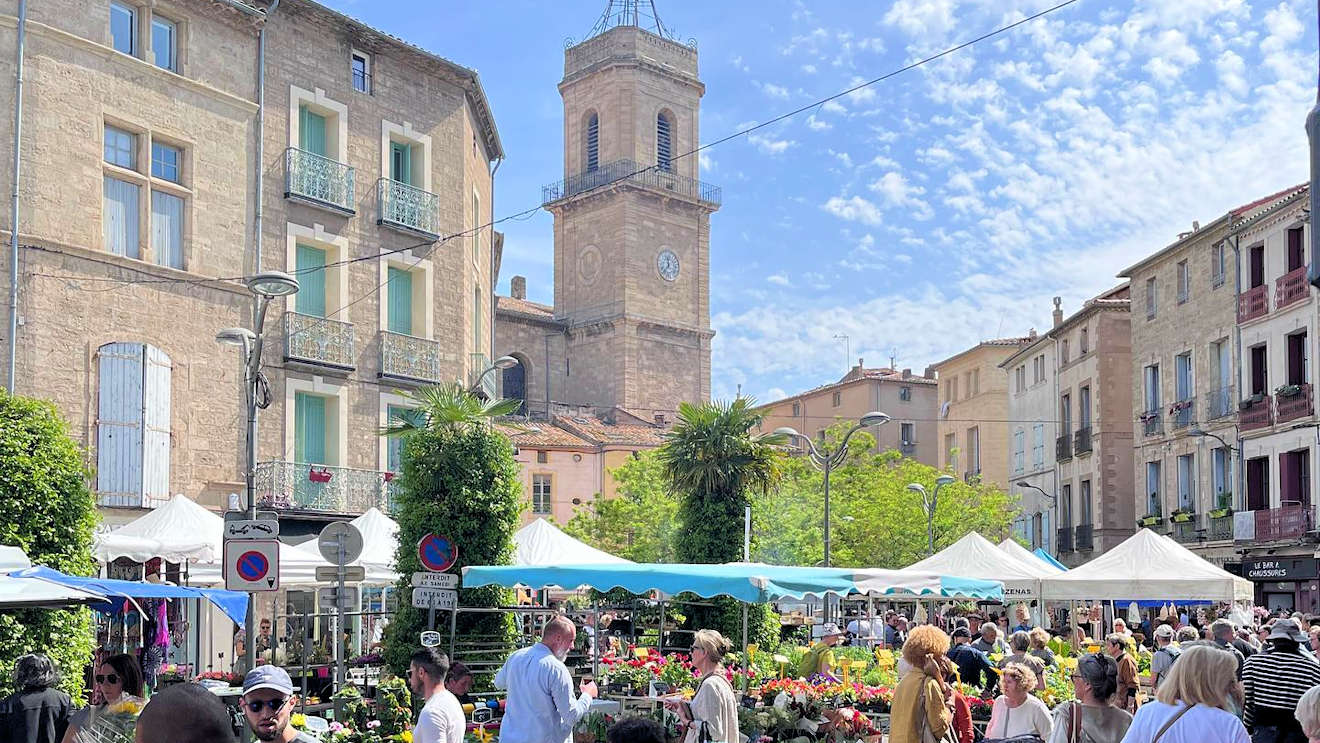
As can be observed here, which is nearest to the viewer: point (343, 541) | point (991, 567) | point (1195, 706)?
point (1195, 706)

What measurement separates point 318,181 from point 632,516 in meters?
23.3

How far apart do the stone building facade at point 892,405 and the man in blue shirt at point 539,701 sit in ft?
211

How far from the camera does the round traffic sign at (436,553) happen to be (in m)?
17.7

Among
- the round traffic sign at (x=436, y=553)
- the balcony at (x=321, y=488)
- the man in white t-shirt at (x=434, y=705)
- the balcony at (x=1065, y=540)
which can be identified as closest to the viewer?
the man in white t-shirt at (x=434, y=705)

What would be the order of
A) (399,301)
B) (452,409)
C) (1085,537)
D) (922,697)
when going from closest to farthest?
(922,697), (452,409), (399,301), (1085,537)

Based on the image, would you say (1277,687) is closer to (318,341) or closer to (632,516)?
(318,341)

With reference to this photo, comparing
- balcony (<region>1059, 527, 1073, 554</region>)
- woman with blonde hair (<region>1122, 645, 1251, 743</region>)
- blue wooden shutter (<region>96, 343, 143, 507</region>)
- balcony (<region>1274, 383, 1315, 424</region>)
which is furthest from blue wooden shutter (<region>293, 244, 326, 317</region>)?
balcony (<region>1059, 527, 1073, 554</region>)

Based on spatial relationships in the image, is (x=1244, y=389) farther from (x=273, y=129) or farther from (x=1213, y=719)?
(x=1213, y=719)

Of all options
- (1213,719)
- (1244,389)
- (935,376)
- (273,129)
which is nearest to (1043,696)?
(1213,719)

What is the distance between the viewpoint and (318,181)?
94.9ft

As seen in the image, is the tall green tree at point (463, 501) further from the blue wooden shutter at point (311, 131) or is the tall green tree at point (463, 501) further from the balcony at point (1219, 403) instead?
the balcony at point (1219, 403)

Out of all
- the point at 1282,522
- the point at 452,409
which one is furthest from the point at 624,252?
the point at 452,409

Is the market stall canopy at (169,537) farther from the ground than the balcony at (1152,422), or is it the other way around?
the balcony at (1152,422)

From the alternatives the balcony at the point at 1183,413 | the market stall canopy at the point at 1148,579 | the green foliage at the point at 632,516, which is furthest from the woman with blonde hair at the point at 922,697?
the green foliage at the point at 632,516
